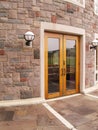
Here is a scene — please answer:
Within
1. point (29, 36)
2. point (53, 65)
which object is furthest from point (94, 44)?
point (29, 36)

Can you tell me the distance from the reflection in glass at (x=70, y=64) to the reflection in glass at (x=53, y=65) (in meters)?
0.43

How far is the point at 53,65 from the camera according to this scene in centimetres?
475

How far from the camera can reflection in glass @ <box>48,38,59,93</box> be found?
4.67 meters

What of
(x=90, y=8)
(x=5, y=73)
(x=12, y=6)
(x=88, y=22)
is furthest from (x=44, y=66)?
(x=90, y=8)

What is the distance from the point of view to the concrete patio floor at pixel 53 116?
112 inches

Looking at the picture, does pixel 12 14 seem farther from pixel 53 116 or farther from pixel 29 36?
pixel 53 116

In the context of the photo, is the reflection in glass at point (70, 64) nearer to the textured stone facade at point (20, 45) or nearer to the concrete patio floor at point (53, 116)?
the concrete patio floor at point (53, 116)

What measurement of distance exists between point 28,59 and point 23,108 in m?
1.33

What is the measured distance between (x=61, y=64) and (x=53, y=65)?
0.99 ft

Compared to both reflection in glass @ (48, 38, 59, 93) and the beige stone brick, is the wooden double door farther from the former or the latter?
the beige stone brick

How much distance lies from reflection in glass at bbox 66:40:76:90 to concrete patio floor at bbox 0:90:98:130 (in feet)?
2.85

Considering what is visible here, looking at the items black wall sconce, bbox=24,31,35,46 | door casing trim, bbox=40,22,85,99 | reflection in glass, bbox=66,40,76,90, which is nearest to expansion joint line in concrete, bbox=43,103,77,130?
door casing trim, bbox=40,22,85,99

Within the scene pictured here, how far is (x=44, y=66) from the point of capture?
4512 mm

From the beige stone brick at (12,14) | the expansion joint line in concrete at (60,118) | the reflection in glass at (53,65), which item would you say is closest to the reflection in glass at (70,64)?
the reflection in glass at (53,65)
